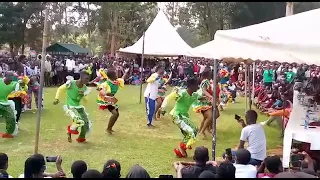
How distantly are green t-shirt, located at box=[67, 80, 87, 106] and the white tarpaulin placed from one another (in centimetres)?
339

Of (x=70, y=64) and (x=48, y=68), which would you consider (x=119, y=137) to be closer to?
(x=48, y=68)

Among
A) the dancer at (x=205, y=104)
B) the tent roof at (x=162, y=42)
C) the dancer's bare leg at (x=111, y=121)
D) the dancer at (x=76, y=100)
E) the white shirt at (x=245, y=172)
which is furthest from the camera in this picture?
the tent roof at (x=162, y=42)

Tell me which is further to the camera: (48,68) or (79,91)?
(48,68)

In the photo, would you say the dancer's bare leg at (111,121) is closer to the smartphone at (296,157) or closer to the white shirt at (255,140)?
the white shirt at (255,140)

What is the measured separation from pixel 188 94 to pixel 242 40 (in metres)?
2.21

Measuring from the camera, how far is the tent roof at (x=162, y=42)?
21.5m

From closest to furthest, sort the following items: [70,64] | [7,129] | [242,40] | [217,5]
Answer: [242,40]
[7,129]
[70,64]
[217,5]

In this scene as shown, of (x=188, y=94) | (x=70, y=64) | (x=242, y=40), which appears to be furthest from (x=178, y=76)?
(x=242, y=40)

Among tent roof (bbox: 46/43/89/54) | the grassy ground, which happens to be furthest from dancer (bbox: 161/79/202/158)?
tent roof (bbox: 46/43/89/54)

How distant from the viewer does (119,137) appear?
10.5 m

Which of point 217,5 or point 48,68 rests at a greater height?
point 217,5

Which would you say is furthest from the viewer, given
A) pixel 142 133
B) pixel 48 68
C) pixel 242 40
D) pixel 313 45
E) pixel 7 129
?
pixel 48 68

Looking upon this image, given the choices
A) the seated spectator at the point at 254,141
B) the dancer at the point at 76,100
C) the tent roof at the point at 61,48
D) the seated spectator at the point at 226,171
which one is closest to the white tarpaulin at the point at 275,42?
the seated spectator at the point at 254,141

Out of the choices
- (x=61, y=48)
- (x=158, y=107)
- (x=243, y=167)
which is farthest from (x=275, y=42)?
(x=61, y=48)
